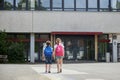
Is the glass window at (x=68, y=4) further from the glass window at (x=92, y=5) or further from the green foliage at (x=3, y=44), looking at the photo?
the green foliage at (x=3, y=44)

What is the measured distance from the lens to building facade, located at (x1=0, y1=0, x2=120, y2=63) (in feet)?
154

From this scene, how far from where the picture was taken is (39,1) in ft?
156

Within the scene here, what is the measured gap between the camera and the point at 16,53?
44812 mm

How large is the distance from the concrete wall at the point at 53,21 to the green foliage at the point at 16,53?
2.75m

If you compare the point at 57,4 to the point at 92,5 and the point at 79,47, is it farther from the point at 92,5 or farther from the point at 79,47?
the point at 79,47

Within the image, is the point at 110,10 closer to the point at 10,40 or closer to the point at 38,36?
the point at 38,36

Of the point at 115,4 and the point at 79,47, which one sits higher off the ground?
the point at 115,4

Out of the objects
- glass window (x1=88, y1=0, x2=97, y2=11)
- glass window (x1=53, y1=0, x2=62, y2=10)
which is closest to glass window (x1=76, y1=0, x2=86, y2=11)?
glass window (x1=88, y1=0, x2=97, y2=11)

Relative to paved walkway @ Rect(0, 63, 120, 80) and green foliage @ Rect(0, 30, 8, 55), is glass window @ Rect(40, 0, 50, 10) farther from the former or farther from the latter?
paved walkway @ Rect(0, 63, 120, 80)

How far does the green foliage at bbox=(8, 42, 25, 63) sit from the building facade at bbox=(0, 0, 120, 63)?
233 centimetres

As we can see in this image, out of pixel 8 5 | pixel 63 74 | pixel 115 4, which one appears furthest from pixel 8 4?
pixel 63 74

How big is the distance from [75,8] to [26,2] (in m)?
5.84

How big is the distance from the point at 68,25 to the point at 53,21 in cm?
184

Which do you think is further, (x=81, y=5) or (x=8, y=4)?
(x=81, y=5)
